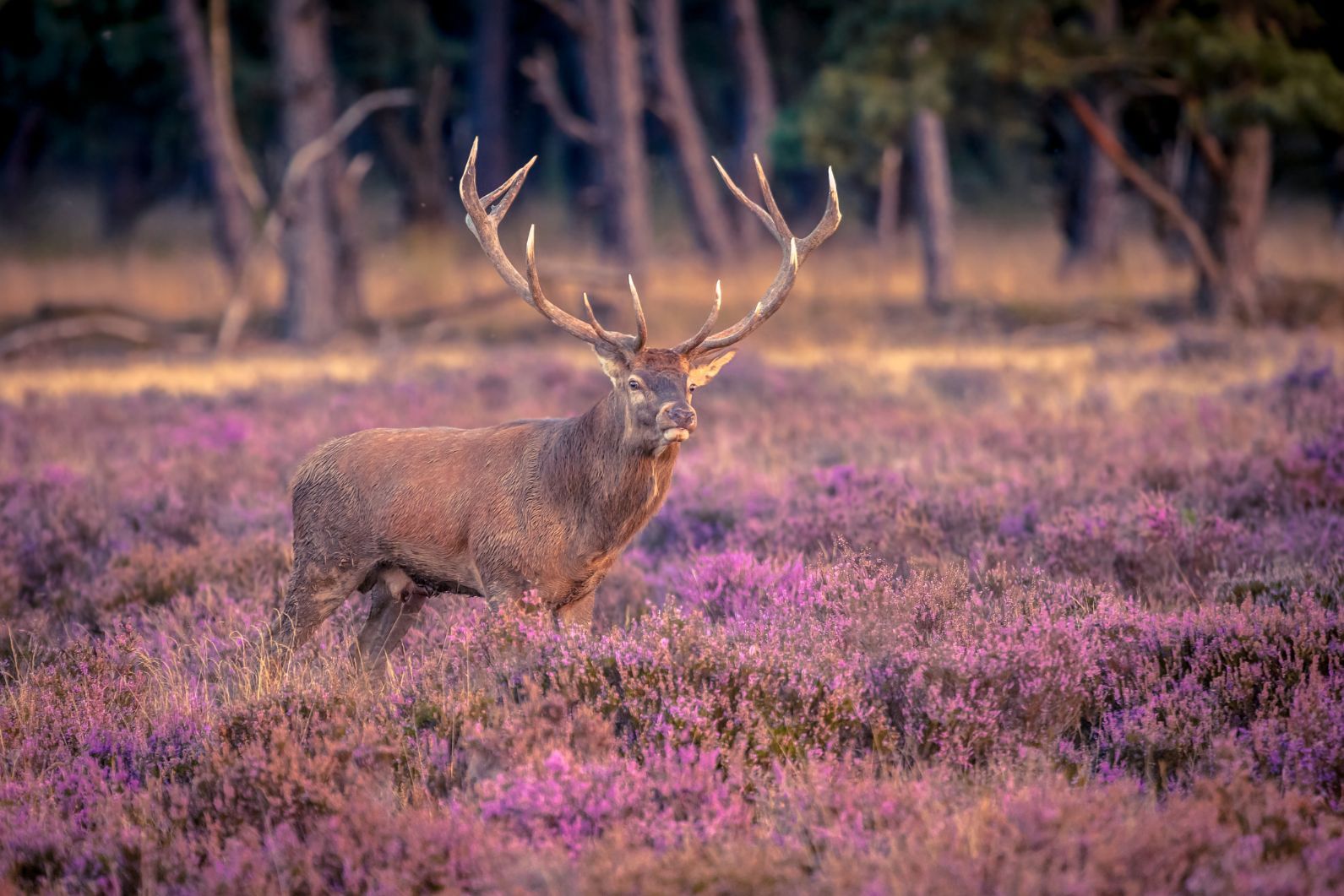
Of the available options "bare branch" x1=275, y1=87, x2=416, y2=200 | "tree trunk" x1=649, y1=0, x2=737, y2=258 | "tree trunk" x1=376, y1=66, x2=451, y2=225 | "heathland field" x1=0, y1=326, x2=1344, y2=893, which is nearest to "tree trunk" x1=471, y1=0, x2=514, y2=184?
"tree trunk" x1=376, y1=66, x2=451, y2=225

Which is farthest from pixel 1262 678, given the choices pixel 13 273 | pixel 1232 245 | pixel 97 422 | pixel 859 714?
pixel 13 273

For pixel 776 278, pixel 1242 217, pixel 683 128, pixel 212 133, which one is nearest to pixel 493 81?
pixel 683 128

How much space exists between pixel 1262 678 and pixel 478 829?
2.96m

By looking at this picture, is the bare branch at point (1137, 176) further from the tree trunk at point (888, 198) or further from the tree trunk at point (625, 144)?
the tree trunk at point (625, 144)

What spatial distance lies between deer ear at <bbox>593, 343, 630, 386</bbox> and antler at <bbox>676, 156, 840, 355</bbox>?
0.24 metres

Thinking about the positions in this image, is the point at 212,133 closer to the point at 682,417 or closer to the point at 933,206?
the point at 933,206

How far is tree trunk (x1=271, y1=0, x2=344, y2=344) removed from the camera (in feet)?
63.5

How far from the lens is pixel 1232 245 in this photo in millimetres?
18219

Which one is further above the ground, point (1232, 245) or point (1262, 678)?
point (1232, 245)

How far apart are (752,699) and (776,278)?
215 centimetres

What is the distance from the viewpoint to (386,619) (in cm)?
640

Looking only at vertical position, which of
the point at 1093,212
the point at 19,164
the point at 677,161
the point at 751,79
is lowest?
the point at 1093,212

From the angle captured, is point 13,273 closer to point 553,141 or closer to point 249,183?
point 249,183

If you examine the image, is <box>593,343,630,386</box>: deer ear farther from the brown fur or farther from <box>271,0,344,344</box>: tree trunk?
<box>271,0,344,344</box>: tree trunk
